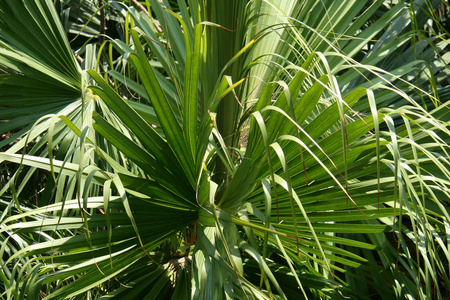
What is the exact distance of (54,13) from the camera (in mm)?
1519

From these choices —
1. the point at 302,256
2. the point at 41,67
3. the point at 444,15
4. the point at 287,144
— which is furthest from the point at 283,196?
the point at 444,15

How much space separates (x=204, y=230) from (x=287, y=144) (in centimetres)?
25

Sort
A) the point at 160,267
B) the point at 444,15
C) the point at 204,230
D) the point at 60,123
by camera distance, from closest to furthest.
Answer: the point at 204,230, the point at 160,267, the point at 60,123, the point at 444,15

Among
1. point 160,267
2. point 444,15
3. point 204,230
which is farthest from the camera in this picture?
point 444,15

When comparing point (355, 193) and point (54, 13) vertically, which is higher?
point (54, 13)

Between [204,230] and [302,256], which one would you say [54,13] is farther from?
[302,256]

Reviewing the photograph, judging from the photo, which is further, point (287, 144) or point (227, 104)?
point (227, 104)

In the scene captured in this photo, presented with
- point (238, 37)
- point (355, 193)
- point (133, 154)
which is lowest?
point (355, 193)

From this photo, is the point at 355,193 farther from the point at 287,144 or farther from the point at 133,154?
the point at 133,154

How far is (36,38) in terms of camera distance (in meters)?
1.51

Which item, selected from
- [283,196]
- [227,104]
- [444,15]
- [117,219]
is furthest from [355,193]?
[444,15]

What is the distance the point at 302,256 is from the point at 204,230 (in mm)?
327

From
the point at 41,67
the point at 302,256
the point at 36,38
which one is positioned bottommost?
the point at 302,256

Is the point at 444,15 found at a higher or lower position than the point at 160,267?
higher
